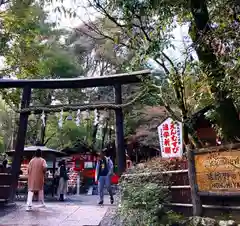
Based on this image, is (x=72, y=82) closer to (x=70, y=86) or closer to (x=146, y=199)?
(x=70, y=86)

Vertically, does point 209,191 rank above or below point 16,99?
below

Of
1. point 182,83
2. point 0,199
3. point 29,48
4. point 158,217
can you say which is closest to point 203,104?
point 182,83

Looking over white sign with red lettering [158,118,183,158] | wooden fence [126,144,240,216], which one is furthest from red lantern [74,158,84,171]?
wooden fence [126,144,240,216]

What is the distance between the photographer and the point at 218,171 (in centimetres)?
549

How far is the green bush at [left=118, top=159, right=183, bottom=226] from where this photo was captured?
6.00 metres

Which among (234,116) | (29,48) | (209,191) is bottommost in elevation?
(209,191)

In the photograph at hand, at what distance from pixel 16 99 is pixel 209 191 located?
10880mm

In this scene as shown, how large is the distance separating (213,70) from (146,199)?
2.66 metres

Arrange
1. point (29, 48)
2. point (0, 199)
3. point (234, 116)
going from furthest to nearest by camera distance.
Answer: point (29, 48) → point (0, 199) → point (234, 116)

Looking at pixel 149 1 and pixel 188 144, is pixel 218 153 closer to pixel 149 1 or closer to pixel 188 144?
pixel 188 144

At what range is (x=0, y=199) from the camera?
10148mm

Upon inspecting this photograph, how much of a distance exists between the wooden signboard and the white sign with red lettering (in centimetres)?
582

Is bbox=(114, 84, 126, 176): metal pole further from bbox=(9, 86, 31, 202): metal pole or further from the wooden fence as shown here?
the wooden fence

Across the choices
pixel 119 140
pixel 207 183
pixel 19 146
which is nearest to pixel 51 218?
pixel 119 140
